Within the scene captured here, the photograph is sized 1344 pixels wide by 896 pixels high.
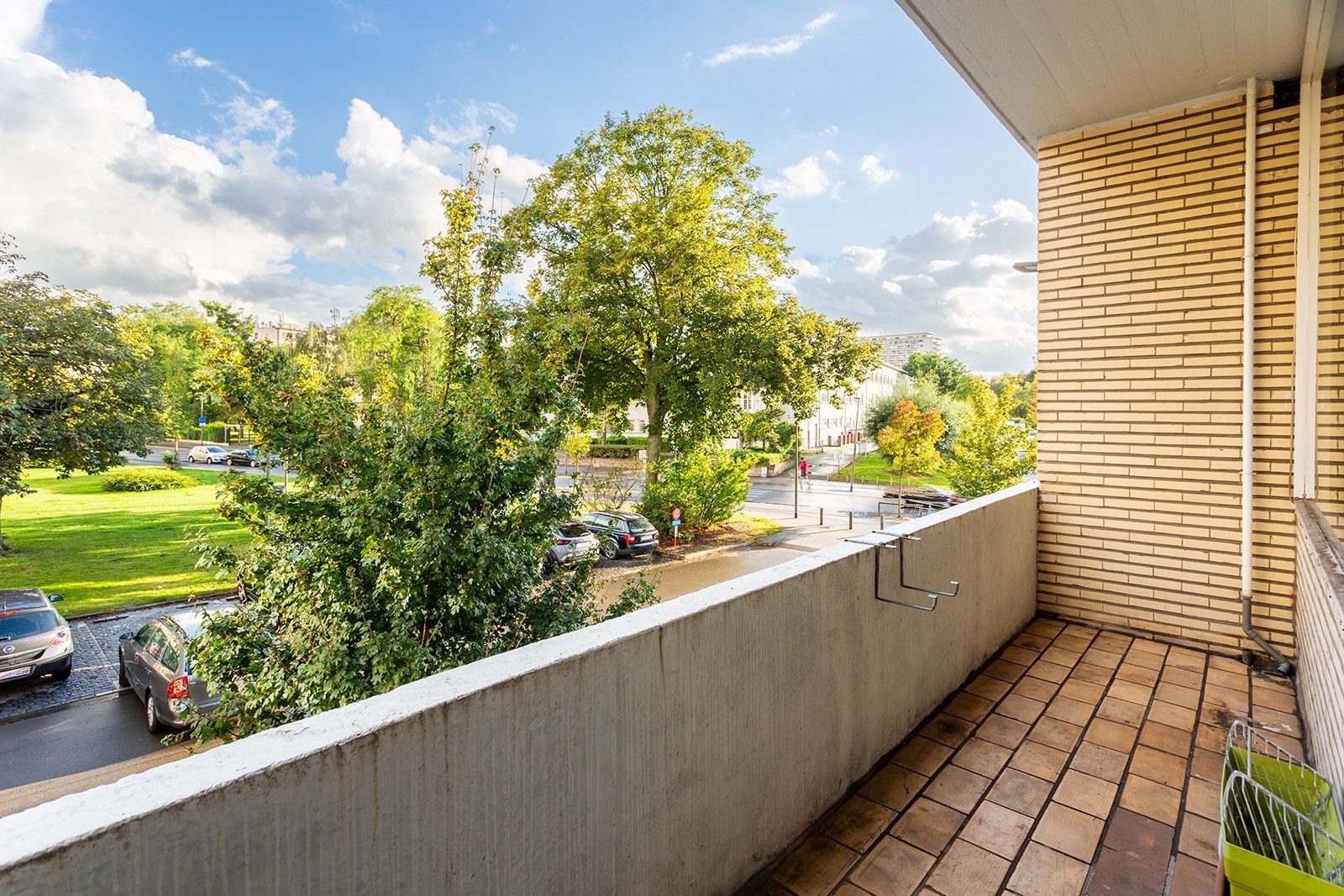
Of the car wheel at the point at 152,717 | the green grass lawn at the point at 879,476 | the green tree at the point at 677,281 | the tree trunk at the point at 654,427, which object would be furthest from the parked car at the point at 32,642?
the green grass lawn at the point at 879,476

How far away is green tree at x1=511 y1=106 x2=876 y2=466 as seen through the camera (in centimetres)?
1448

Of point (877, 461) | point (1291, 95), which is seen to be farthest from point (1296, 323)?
point (877, 461)

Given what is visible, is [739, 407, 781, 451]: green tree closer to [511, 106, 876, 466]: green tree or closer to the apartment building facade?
[511, 106, 876, 466]: green tree

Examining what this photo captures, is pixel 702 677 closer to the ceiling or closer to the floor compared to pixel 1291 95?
closer to the floor

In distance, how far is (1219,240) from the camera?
11.4 ft

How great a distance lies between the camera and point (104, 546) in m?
13.4

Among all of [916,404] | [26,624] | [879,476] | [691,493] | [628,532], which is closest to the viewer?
[26,624]

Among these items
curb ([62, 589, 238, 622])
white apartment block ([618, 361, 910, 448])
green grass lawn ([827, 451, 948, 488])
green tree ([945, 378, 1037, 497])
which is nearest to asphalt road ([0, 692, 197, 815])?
curb ([62, 589, 238, 622])

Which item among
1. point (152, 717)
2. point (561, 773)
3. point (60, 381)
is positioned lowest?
point (152, 717)

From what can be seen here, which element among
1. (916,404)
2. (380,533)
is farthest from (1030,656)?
(916,404)

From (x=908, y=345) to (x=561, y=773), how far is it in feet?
280

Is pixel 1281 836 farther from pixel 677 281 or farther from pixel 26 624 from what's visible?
pixel 677 281

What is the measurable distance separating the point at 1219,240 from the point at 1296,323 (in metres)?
0.64

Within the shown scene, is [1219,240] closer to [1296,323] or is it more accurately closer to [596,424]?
[1296,323]
